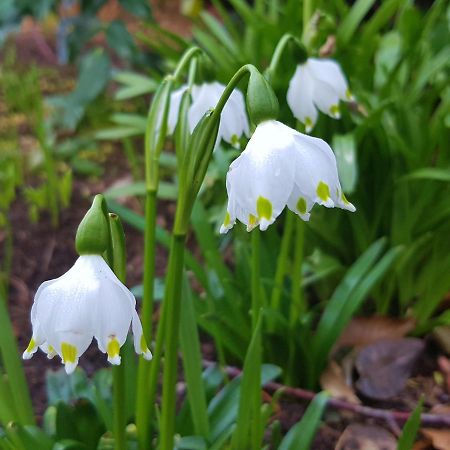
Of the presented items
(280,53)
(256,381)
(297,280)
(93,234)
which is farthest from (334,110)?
(93,234)

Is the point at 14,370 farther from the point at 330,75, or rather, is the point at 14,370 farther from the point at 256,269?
the point at 330,75

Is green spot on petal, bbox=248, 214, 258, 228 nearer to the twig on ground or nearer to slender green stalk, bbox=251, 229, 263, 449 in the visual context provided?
slender green stalk, bbox=251, 229, 263, 449

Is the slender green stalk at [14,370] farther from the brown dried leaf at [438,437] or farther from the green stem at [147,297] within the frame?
the brown dried leaf at [438,437]

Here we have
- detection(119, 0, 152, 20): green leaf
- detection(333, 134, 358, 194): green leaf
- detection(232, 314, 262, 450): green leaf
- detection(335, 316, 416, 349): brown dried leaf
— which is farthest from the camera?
detection(119, 0, 152, 20): green leaf

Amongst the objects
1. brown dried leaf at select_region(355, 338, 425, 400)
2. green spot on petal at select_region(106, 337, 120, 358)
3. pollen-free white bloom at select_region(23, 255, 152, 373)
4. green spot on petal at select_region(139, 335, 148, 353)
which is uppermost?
pollen-free white bloom at select_region(23, 255, 152, 373)

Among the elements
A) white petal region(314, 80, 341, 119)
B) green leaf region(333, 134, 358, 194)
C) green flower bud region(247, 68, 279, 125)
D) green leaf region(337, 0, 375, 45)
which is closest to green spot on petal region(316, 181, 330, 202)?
green flower bud region(247, 68, 279, 125)

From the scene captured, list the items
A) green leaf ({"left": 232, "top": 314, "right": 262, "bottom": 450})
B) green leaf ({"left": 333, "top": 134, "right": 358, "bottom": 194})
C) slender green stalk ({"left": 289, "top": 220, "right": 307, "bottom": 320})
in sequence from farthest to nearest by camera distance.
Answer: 1. green leaf ({"left": 333, "top": 134, "right": 358, "bottom": 194})
2. slender green stalk ({"left": 289, "top": 220, "right": 307, "bottom": 320})
3. green leaf ({"left": 232, "top": 314, "right": 262, "bottom": 450})

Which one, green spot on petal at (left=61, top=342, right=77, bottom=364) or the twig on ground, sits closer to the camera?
green spot on petal at (left=61, top=342, right=77, bottom=364)

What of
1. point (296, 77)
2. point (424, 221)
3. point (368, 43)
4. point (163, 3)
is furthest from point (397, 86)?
point (163, 3)
